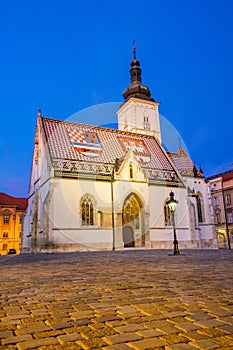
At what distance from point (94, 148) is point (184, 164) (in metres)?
14.3

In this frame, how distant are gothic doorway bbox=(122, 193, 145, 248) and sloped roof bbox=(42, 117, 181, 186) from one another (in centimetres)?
391

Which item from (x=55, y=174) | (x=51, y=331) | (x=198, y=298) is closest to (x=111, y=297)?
(x=198, y=298)

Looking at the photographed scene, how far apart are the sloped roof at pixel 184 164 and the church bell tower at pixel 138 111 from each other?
7839mm

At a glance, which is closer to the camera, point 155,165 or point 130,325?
point 130,325

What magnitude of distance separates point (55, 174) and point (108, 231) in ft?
22.8

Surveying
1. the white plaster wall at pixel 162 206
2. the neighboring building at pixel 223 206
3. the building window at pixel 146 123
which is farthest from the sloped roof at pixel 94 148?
the neighboring building at pixel 223 206

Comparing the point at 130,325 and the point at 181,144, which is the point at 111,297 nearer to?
the point at 130,325

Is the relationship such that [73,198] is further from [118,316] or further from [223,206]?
[223,206]

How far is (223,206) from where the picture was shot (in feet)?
174

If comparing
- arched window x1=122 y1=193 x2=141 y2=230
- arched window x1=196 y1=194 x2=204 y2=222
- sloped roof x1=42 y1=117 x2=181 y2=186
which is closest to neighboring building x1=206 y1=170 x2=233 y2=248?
arched window x1=196 y1=194 x2=204 y2=222

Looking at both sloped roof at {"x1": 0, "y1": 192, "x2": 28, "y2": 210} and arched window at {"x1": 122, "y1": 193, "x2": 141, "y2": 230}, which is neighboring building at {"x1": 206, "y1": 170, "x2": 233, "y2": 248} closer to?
arched window at {"x1": 122, "y1": 193, "x2": 141, "y2": 230}

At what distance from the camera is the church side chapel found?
2491 cm

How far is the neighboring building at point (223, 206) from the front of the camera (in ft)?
165

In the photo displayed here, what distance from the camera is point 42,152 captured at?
2889 centimetres
